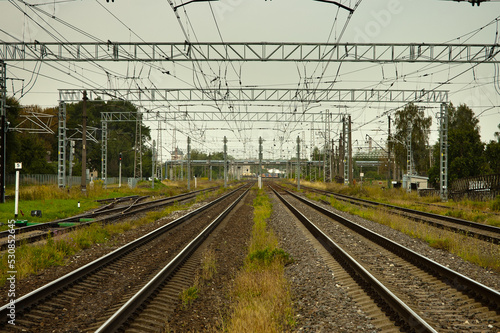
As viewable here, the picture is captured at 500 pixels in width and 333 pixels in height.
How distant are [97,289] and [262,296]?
338 centimetres

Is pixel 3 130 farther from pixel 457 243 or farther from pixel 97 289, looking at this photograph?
pixel 457 243

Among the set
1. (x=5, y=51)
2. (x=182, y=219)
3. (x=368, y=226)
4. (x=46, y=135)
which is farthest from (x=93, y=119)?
(x=368, y=226)

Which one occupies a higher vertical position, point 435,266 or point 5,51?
point 5,51

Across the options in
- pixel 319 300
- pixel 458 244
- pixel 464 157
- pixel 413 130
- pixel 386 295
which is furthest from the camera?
pixel 413 130

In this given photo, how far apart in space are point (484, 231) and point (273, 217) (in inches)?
393

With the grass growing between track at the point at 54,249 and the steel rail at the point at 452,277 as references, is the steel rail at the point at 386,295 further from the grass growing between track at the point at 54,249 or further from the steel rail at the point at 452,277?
the grass growing between track at the point at 54,249

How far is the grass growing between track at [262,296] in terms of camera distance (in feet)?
19.2

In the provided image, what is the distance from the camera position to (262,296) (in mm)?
7301

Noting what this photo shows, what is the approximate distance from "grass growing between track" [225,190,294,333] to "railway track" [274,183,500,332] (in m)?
1.39

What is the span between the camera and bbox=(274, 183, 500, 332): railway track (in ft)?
19.1

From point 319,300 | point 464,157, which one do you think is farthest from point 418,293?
point 464,157

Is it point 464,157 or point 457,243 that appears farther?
point 464,157

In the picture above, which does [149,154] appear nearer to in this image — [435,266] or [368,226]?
[368,226]

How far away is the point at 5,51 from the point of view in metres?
22.2
